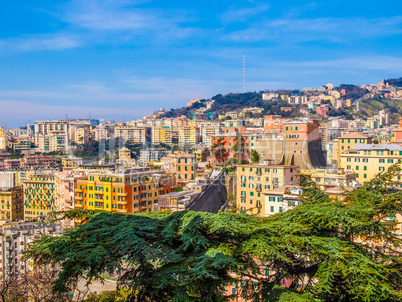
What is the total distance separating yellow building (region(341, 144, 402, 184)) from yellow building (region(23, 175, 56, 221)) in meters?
20.8

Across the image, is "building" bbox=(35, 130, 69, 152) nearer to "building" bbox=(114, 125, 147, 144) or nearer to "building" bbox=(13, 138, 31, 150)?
Result: "building" bbox=(13, 138, 31, 150)

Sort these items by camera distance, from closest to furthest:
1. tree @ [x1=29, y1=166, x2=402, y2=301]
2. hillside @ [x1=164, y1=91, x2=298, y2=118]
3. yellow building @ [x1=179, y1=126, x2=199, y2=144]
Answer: tree @ [x1=29, y1=166, x2=402, y2=301] < yellow building @ [x1=179, y1=126, x2=199, y2=144] < hillside @ [x1=164, y1=91, x2=298, y2=118]

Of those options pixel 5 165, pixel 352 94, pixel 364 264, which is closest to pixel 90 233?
pixel 364 264

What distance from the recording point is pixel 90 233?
604 cm

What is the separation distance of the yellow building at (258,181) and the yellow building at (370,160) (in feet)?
8.38

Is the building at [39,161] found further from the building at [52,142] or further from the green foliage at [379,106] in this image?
the green foliage at [379,106]

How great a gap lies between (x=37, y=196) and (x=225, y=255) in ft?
97.3

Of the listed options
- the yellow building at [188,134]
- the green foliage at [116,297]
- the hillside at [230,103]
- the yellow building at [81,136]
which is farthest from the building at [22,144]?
the green foliage at [116,297]

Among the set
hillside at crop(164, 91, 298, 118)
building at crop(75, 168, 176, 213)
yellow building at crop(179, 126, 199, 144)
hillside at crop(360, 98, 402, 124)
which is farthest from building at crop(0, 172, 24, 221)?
hillside at crop(164, 91, 298, 118)

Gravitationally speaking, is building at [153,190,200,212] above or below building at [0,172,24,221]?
above

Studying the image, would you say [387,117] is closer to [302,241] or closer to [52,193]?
[52,193]

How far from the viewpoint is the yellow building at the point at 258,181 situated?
1939 centimetres

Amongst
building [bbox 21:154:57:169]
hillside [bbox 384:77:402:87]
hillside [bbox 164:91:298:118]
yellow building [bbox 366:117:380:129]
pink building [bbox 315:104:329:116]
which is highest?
hillside [bbox 384:77:402:87]

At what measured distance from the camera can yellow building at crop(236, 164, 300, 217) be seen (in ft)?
63.6
